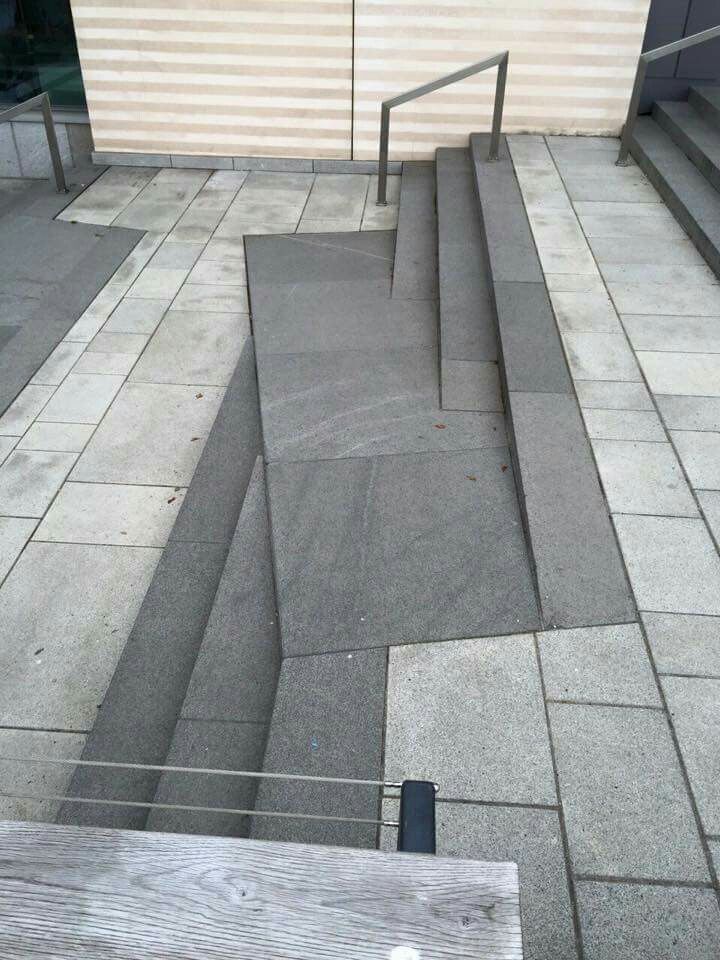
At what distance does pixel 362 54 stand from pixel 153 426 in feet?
17.8

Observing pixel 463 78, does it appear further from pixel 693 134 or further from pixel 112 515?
pixel 112 515

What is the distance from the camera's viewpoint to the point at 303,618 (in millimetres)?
3410

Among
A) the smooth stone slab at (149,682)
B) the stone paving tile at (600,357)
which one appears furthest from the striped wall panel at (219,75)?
the smooth stone slab at (149,682)

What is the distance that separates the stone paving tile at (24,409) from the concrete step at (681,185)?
4718 mm

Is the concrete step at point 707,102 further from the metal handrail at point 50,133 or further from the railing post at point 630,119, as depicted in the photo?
the metal handrail at point 50,133

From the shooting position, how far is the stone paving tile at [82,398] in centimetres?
529

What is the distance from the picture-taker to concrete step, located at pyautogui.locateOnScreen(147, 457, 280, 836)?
291 centimetres

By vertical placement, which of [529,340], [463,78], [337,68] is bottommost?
[529,340]

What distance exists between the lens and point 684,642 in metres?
3.10

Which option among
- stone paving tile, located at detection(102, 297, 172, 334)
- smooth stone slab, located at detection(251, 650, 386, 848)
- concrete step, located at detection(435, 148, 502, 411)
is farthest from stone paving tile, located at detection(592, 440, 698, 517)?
stone paving tile, located at detection(102, 297, 172, 334)

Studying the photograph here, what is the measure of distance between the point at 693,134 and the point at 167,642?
6.70 metres

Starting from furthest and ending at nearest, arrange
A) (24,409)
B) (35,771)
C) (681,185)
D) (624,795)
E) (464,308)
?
(681,185)
(464,308)
(24,409)
(35,771)
(624,795)


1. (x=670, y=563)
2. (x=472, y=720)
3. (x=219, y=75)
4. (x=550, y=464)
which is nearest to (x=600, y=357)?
(x=550, y=464)

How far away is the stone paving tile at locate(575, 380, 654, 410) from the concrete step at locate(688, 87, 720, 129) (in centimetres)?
450
